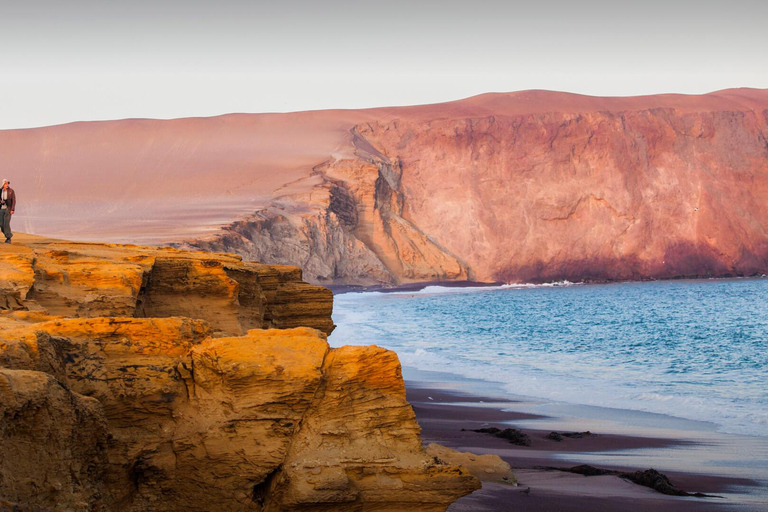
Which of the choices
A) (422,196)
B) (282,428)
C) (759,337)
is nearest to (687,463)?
(282,428)

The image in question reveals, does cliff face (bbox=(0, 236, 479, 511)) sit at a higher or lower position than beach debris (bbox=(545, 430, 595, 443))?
higher

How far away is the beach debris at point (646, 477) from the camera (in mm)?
6875

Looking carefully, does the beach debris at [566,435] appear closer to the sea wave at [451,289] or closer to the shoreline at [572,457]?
the shoreline at [572,457]

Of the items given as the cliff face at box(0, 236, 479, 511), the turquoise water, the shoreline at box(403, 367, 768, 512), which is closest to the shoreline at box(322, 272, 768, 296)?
the turquoise water

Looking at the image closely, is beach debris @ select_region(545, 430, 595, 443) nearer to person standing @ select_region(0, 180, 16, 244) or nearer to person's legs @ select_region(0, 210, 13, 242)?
person's legs @ select_region(0, 210, 13, 242)

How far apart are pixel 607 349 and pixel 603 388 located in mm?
6762

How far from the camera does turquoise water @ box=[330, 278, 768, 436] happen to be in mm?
12617

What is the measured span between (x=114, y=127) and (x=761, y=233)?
7671 cm

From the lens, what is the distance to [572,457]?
8.33m

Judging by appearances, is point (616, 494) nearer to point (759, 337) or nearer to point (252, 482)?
point (252, 482)

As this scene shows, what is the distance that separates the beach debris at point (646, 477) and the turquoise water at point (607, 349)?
3277 millimetres

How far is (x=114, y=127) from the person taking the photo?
314 feet

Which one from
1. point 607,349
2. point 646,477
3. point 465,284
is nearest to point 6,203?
point 646,477

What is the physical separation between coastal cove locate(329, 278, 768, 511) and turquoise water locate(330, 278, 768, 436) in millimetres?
40
